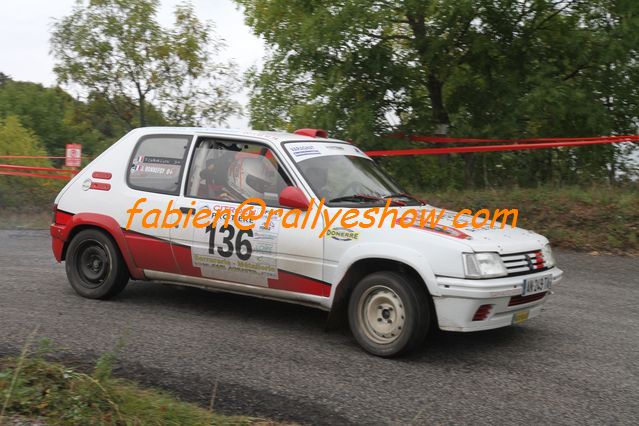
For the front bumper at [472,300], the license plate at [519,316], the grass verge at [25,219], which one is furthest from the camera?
the grass verge at [25,219]

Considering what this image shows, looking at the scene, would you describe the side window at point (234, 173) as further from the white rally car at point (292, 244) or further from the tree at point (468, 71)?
the tree at point (468, 71)

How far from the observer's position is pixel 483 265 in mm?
5031

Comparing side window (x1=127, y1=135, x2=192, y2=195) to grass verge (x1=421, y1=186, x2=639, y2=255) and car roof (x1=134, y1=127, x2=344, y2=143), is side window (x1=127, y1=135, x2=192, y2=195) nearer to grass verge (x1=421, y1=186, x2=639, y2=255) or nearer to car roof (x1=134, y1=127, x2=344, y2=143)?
car roof (x1=134, y1=127, x2=344, y2=143)

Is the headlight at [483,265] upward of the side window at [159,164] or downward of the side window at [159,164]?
downward

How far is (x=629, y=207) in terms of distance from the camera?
10.5 metres

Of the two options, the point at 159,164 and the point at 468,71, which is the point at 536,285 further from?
the point at 468,71

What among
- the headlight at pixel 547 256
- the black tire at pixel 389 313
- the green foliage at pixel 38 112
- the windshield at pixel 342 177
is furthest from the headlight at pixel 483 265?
the green foliage at pixel 38 112

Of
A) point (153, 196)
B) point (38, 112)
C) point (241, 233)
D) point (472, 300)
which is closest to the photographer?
point (472, 300)

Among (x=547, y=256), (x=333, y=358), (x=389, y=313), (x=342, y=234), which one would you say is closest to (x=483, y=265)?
(x=389, y=313)

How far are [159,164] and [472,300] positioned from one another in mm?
3350

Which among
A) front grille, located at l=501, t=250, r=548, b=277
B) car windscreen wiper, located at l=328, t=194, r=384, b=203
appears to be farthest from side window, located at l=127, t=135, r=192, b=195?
front grille, located at l=501, t=250, r=548, b=277

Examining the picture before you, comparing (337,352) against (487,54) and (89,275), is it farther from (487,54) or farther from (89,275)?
(487,54)

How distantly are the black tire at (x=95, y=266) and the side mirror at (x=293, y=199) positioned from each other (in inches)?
81.4

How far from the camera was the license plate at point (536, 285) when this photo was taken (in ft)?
17.3
